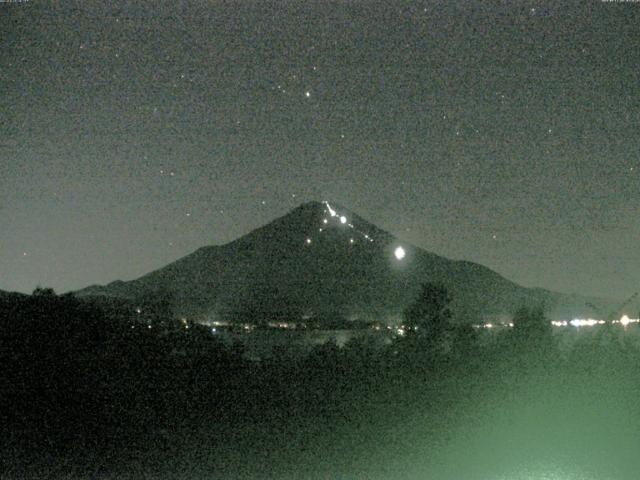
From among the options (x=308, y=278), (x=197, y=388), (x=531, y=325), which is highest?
(x=308, y=278)

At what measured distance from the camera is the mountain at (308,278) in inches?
1510

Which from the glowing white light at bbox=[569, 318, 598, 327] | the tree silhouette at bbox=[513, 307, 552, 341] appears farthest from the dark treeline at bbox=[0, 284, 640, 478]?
the glowing white light at bbox=[569, 318, 598, 327]

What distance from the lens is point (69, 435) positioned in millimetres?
8805

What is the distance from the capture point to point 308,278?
6209 cm

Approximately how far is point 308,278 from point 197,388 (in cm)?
5202

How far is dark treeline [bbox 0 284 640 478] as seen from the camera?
28.1 ft

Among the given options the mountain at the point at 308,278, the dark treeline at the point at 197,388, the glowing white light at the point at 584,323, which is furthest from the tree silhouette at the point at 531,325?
the mountain at the point at 308,278

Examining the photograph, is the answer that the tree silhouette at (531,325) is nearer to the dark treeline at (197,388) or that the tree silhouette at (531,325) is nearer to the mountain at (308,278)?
the dark treeline at (197,388)

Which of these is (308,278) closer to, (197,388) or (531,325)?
(531,325)

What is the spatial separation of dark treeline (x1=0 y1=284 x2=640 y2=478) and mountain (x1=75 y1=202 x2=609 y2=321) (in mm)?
15850

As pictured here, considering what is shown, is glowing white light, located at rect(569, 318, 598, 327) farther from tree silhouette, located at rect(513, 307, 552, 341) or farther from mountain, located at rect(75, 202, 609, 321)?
mountain, located at rect(75, 202, 609, 321)

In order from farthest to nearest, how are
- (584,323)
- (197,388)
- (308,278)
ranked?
1. (308,278)
2. (584,323)
3. (197,388)

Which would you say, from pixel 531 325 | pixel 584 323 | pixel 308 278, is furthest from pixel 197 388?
pixel 308 278

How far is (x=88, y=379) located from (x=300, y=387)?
2582 millimetres
